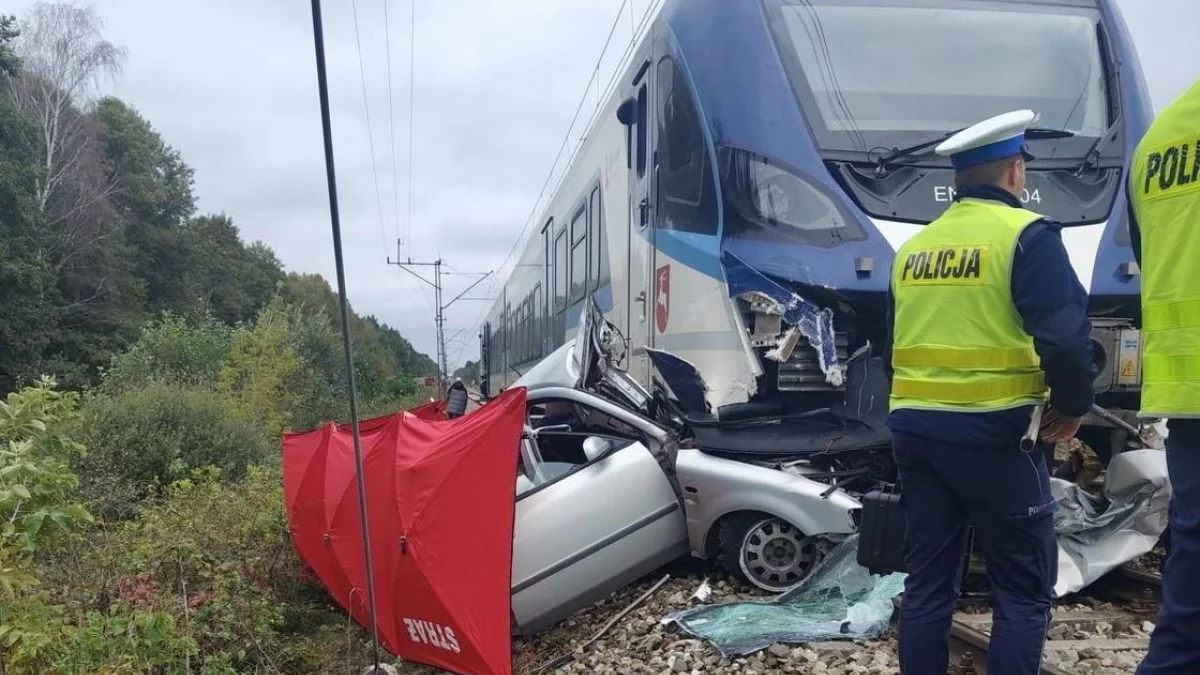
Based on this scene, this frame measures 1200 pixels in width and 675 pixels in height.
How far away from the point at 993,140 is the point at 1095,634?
2250 millimetres

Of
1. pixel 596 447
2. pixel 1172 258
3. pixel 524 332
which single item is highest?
pixel 524 332

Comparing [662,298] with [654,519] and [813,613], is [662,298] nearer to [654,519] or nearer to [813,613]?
[654,519]

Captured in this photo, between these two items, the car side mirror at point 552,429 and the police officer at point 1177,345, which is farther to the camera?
the car side mirror at point 552,429

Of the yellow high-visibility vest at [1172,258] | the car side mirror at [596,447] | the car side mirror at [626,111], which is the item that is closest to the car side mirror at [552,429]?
the car side mirror at [596,447]

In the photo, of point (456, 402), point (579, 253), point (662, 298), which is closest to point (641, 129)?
point (662, 298)

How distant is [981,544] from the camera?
2885mm

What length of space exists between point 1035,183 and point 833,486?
2.16 meters

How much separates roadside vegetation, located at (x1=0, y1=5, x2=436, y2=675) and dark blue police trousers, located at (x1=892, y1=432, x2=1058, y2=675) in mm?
3236

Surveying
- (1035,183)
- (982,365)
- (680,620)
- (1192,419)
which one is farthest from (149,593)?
(1035,183)

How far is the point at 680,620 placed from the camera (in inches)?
173

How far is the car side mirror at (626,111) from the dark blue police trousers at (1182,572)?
5647 millimetres

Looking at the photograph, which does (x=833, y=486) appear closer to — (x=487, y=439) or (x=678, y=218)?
(x=487, y=439)

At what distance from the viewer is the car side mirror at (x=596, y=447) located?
197 inches

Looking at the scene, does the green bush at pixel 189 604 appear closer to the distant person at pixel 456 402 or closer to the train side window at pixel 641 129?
the distant person at pixel 456 402
